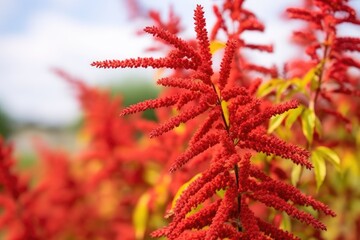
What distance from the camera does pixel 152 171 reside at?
451cm

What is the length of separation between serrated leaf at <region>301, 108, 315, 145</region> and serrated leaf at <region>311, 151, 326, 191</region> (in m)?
0.06

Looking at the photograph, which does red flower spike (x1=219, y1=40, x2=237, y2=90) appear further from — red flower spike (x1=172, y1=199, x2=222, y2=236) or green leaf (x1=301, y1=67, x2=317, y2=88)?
green leaf (x1=301, y1=67, x2=317, y2=88)

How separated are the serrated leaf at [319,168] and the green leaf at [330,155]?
0.07 ft

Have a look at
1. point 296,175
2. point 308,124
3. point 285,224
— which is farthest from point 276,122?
point 285,224

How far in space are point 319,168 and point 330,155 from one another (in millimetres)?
83

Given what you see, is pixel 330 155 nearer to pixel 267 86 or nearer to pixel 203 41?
pixel 267 86

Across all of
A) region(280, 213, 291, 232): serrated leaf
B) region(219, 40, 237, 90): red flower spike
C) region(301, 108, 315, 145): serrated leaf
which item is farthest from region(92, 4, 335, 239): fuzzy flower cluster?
region(301, 108, 315, 145): serrated leaf

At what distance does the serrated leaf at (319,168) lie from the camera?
2.14 metres

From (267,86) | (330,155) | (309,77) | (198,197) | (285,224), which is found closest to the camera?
(198,197)

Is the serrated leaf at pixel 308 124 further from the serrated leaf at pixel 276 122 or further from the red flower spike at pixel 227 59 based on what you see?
the red flower spike at pixel 227 59

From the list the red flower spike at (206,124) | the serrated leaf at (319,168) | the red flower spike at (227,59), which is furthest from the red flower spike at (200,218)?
the serrated leaf at (319,168)

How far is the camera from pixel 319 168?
2.18 metres

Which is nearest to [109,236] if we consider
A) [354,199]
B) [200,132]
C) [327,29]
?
[354,199]

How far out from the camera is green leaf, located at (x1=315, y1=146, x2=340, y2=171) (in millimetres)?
2203
